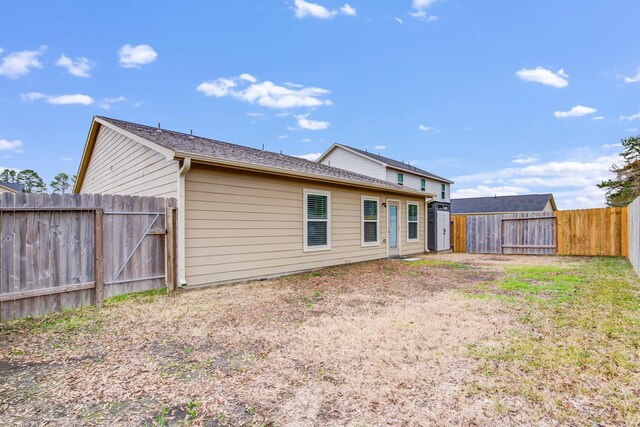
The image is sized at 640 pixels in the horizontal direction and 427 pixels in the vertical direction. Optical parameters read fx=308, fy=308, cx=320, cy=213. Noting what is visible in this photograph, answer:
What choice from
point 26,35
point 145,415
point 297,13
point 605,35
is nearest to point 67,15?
point 26,35

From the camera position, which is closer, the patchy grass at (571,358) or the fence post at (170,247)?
the patchy grass at (571,358)

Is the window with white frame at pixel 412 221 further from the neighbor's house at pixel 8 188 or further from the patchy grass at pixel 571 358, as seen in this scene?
the neighbor's house at pixel 8 188

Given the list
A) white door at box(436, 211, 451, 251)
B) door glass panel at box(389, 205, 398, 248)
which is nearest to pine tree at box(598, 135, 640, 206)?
white door at box(436, 211, 451, 251)

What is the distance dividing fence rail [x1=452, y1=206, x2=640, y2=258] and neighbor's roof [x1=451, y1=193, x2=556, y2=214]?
14809 mm

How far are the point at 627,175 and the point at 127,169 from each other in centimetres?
2576

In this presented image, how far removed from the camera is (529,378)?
8.13ft

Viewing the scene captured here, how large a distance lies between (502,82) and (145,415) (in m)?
14.8

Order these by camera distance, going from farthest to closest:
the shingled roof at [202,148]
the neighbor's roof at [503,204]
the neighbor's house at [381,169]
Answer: the neighbor's roof at [503,204] < the neighbor's house at [381,169] < the shingled roof at [202,148]

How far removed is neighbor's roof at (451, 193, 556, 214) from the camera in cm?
2633

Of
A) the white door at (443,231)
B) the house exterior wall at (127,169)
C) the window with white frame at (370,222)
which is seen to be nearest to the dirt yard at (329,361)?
the house exterior wall at (127,169)

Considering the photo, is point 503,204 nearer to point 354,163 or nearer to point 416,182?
point 416,182

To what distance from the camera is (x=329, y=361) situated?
2873 mm

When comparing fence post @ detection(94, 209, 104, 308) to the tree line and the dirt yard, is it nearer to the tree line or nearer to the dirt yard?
the dirt yard

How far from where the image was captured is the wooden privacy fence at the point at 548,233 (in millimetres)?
10945
